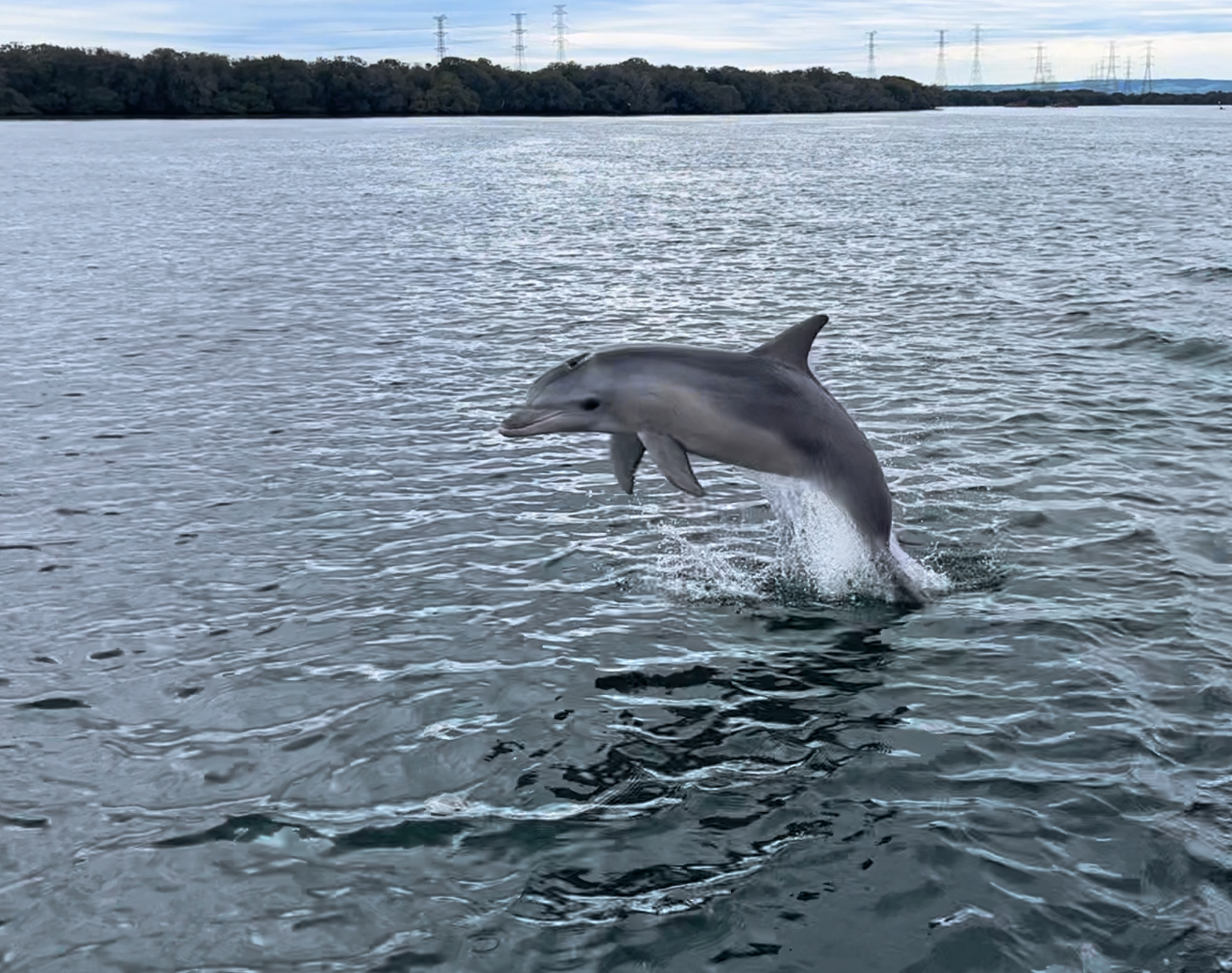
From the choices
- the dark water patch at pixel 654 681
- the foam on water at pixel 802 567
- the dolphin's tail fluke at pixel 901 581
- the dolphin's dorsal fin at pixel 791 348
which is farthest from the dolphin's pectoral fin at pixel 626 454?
the dolphin's tail fluke at pixel 901 581

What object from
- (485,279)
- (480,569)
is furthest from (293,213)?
(480,569)

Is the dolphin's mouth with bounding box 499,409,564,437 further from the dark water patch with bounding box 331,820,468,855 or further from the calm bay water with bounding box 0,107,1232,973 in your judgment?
the dark water patch with bounding box 331,820,468,855

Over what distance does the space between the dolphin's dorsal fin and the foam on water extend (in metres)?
1.11

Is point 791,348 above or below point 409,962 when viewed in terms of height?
above

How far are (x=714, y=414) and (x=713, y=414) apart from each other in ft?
0.05

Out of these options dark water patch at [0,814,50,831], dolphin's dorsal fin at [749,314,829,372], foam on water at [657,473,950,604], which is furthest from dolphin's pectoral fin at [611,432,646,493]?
dark water patch at [0,814,50,831]

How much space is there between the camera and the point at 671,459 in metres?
11.5

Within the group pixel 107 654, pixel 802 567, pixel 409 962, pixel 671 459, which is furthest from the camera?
pixel 802 567

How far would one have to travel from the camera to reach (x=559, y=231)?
174 ft

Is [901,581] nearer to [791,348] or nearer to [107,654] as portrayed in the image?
[791,348]

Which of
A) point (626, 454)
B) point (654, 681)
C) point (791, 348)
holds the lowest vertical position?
point (654, 681)

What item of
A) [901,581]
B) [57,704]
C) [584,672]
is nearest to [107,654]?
[57,704]

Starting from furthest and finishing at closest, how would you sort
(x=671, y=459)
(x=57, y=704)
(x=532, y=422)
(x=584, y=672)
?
(x=532, y=422) → (x=671, y=459) → (x=584, y=672) → (x=57, y=704)

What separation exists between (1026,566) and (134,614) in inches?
349
